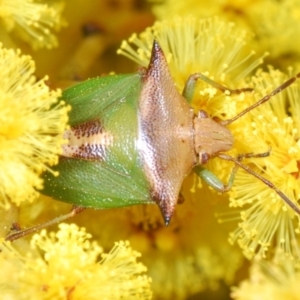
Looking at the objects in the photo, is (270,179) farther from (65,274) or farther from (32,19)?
(32,19)

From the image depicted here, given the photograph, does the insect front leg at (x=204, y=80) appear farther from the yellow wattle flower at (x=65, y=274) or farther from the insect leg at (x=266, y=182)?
the yellow wattle flower at (x=65, y=274)

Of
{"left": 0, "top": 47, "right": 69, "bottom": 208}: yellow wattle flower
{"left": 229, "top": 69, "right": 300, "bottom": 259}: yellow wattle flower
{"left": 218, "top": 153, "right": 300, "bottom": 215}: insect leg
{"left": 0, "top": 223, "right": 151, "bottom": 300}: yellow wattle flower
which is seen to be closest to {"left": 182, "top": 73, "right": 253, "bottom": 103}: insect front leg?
{"left": 229, "top": 69, "right": 300, "bottom": 259}: yellow wattle flower

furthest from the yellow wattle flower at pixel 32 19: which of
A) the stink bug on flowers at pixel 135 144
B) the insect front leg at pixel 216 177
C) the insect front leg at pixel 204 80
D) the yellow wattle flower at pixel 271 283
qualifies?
the yellow wattle flower at pixel 271 283

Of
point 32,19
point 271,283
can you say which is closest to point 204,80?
point 32,19

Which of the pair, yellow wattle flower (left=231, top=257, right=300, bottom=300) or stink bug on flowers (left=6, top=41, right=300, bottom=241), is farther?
stink bug on flowers (left=6, top=41, right=300, bottom=241)

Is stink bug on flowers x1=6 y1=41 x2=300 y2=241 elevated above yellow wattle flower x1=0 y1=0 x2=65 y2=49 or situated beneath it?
situated beneath

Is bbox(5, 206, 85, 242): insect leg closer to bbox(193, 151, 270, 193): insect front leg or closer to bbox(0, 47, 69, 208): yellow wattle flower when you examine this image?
bbox(0, 47, 69, 208): yellow wattle flower

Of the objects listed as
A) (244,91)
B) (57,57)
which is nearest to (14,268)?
(244,91)
